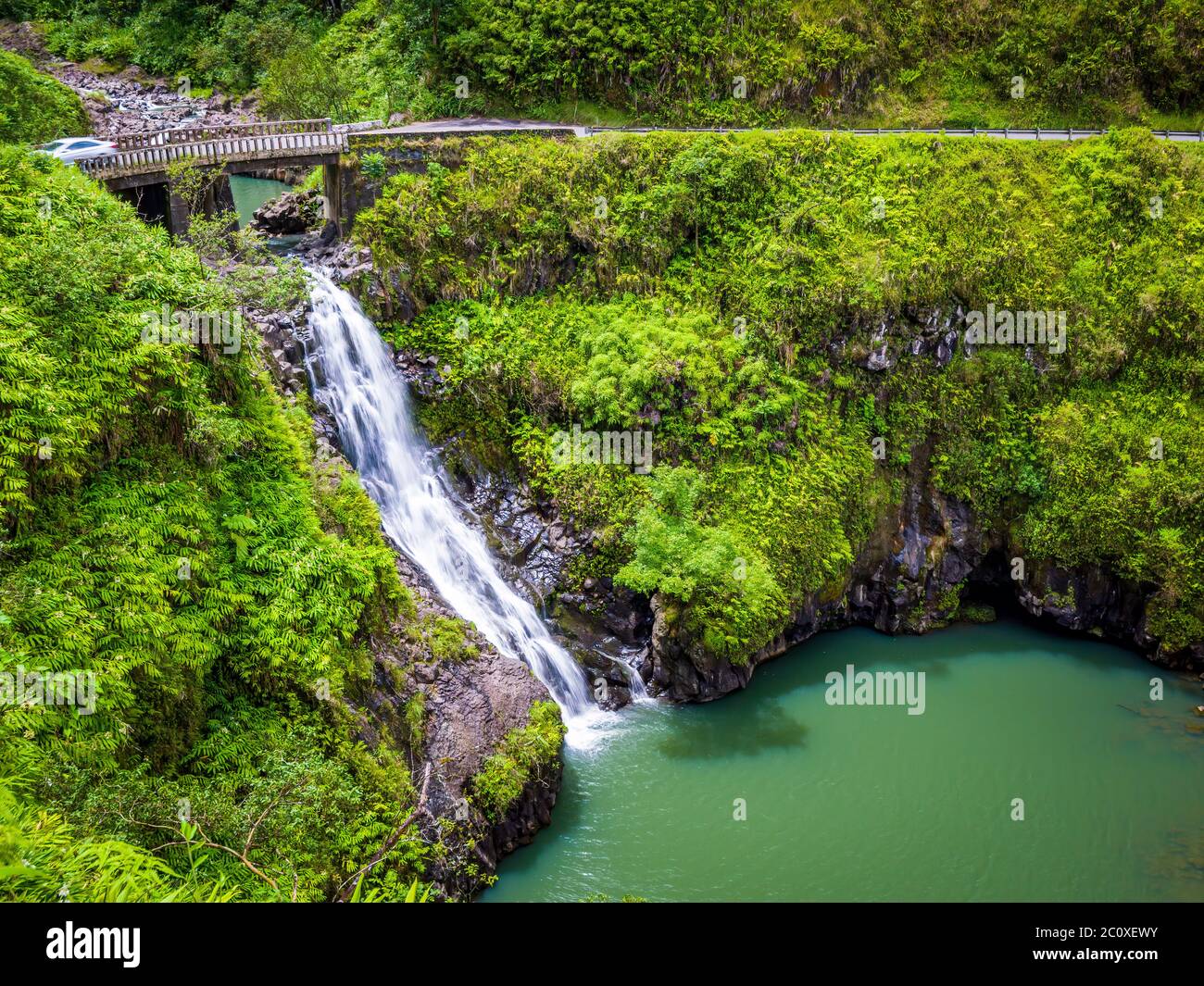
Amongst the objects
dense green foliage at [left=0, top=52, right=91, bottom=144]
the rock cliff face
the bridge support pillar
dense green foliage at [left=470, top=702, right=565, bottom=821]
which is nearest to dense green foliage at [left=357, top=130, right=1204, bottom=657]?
the rock cliff face

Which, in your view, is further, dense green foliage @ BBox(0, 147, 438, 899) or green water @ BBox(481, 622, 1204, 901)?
green water @ BBox(481, 622, 1204, 901)

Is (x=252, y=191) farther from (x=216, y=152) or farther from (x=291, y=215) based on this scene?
(x=216, y=152)

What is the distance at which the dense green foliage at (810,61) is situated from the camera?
33.3 m

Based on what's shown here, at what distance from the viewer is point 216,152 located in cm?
2581

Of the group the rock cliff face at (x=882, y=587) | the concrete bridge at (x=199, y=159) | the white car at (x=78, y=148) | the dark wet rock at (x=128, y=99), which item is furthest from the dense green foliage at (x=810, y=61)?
the dark wet rock at (x=128, y=99)

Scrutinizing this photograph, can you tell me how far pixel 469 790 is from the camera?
56.5 feet

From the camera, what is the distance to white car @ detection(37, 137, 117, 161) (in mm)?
24172

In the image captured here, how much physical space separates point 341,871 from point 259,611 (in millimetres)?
4482

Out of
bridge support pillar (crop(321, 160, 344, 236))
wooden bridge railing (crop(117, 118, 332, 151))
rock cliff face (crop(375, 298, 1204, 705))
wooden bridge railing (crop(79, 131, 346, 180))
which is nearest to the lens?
rock cliff face (crop(375, 298, 1204, 705))

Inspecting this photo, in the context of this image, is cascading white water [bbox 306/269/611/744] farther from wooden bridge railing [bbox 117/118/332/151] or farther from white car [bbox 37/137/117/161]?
white car [bbox 37/137/117/161]

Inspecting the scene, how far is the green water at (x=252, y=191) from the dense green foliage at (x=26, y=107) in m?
8.99

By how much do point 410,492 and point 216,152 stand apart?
11.4m

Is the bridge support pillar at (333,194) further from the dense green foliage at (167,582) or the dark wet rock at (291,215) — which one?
the dense green foliage at (167,582)

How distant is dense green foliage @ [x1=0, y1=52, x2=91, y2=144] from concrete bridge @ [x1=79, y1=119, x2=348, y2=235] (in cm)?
272
